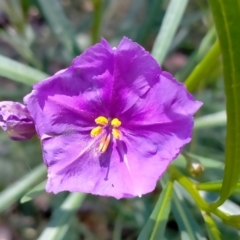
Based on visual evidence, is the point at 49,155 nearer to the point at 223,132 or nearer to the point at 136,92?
the point at 136,92

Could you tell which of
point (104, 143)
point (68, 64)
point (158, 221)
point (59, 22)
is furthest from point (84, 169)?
point (68, 64)

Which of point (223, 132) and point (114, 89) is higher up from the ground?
point (114, 89)

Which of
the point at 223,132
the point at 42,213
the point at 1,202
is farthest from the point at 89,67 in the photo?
the point at 42,213

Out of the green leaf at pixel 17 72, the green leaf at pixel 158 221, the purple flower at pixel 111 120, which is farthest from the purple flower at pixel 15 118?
the green leaf at pixel 158 221

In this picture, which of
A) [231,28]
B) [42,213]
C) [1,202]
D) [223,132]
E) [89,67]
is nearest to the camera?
[231,28]

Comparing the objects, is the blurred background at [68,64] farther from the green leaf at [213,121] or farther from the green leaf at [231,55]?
the green leaf at [231,55]

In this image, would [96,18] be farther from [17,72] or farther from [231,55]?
[231,55]

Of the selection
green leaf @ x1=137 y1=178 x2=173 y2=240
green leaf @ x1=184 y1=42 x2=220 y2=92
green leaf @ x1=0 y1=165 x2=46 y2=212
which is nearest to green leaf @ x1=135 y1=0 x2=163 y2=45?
green leaf @ x1=184 y1=42 x2=220 y2=92
